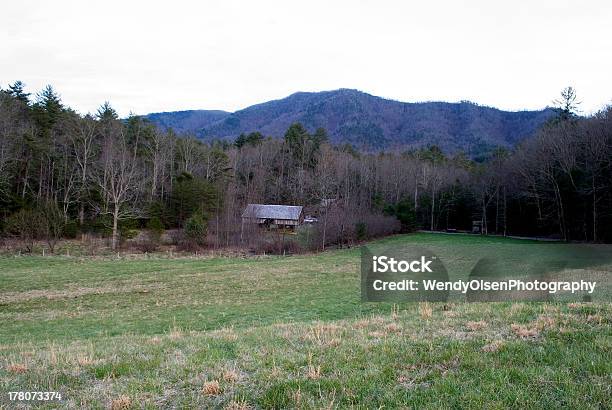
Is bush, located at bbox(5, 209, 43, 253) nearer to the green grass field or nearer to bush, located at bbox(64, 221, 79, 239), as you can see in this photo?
bush, located at bbox(64, 221, 79, 239)

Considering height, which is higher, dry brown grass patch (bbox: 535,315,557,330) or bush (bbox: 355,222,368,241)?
dry brown grass patch (bbox: 535,315,557,330)

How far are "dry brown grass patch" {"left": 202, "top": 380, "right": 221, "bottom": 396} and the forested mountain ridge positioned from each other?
13779 cm

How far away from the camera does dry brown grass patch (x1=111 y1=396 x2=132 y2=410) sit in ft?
12.9

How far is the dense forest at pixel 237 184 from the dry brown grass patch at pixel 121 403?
35.9 meters

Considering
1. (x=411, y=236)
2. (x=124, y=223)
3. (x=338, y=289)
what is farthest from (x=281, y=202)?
(x=338, y=289)

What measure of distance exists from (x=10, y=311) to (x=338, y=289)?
13.8 meters

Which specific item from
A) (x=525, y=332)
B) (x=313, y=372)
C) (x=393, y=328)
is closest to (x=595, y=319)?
(x=525, y=332)

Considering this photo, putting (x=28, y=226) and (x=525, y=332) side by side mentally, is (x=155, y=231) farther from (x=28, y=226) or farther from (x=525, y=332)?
(x=525, y=332)

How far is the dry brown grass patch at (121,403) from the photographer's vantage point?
392 cm

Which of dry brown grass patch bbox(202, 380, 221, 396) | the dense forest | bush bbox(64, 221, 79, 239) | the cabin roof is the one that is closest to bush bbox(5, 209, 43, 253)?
the dense forest

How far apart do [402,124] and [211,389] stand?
587 feet

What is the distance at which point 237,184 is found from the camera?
69188 millimetres

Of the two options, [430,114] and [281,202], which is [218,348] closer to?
[281,202]

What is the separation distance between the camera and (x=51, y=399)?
428 centimetres
